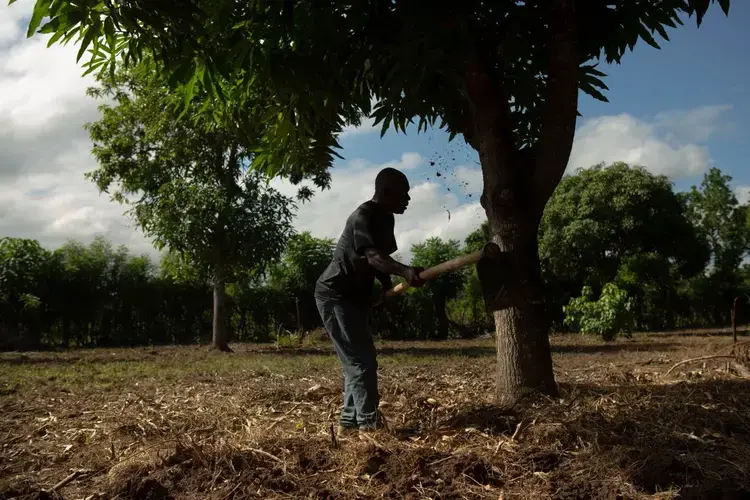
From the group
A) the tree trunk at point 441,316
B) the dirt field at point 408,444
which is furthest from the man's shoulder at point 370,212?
the tree trunk at point 441,316

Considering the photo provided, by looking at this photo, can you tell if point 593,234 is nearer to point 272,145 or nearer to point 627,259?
point 627,259

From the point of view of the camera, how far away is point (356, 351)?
14.7ft

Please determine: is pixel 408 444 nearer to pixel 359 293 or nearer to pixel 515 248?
pixel 359 293

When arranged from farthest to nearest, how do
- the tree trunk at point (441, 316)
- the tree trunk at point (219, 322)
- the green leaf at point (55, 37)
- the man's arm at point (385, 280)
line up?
the tree trunk at point (441, 316)
the tree trunk at point (219, 322)
the man's arm at point (385, 280)
the green leaf at point (55, 37)

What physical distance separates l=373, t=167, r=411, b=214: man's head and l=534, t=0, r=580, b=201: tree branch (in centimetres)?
122

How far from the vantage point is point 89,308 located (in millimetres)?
18859

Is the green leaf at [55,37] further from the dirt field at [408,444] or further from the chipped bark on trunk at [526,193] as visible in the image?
the chipped bark on trunk at [526,193]

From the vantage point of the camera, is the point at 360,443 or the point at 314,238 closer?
the point at 360,443

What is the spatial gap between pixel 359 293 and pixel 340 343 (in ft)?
1.26

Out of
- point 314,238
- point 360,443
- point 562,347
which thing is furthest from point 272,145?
point 314,238

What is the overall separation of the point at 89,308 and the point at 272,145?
15.0 meters

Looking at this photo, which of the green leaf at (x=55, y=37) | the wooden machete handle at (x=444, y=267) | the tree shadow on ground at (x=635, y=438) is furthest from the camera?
the wooden machete handle at (x=444, y=267)

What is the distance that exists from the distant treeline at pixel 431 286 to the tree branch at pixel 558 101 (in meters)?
11.8

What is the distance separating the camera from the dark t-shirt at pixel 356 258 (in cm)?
444
